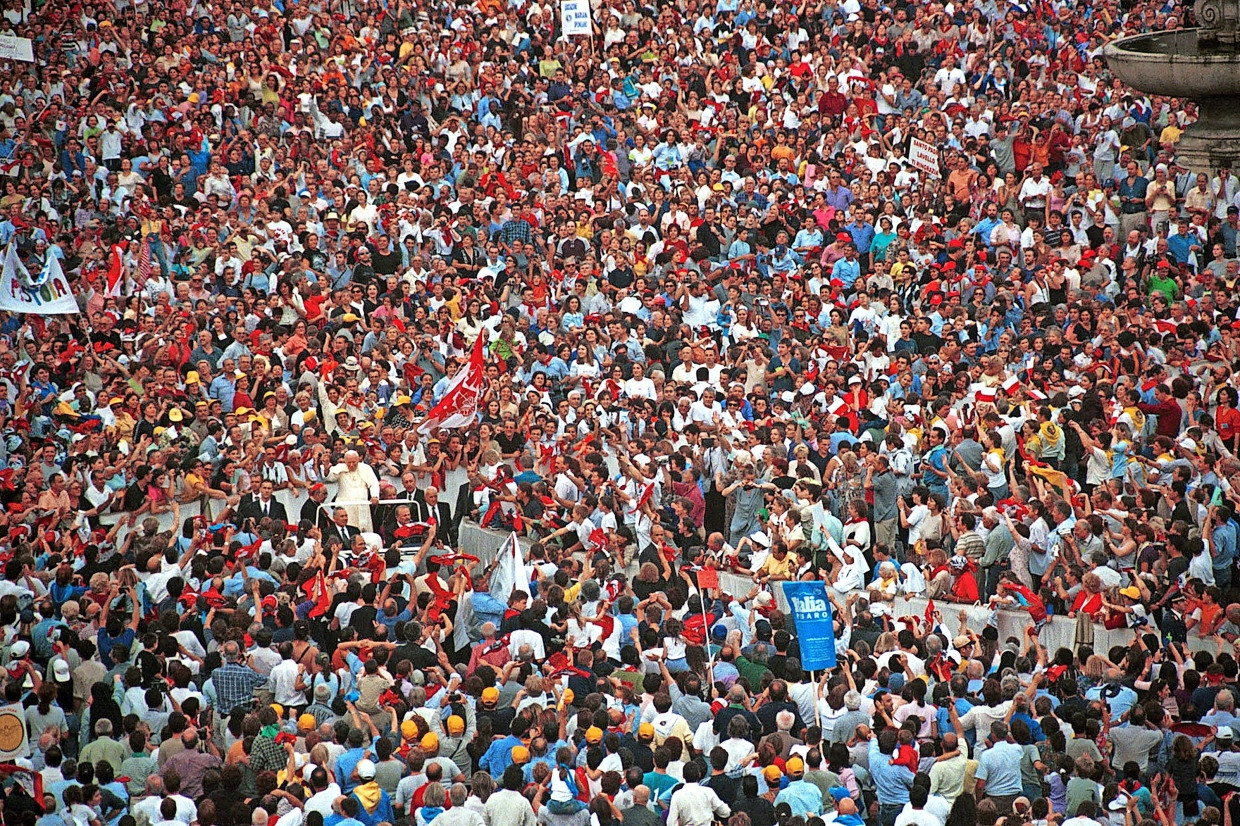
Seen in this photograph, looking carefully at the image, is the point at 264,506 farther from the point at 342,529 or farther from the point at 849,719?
the point at 849,719

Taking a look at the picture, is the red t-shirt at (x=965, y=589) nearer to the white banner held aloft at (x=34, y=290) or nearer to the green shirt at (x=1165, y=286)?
the green shirt at (x=1165, y=286)

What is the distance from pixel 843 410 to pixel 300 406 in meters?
6.08

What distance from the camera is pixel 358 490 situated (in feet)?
58.9

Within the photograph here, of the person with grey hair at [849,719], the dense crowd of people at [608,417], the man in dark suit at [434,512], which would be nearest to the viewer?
the dense crowd of people at [608,417]

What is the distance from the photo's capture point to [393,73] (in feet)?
87.2

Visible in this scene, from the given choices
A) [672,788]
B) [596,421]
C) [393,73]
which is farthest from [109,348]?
[672,788]

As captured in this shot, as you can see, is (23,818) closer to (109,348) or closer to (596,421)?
(596,421)

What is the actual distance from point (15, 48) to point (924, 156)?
1289cm

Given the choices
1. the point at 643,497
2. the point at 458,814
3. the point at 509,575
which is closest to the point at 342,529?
the point at 509,575

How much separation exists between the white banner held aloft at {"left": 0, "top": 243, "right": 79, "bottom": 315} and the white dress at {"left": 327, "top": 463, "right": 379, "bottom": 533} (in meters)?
4.44

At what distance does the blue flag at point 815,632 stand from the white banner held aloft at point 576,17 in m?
15.9

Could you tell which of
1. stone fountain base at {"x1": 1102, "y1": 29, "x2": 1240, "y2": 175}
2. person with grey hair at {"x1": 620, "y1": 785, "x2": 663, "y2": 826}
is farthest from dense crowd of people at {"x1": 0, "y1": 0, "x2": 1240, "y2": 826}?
stone fountain base at {"x1": 1102, "y1": 29, "x2": 1240, "y2": 175}

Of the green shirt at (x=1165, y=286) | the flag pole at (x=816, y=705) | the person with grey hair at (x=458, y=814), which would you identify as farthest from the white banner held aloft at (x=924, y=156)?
the person with grey hair at (x=458, y=814)

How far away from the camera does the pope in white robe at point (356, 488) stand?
1777 centimetres
